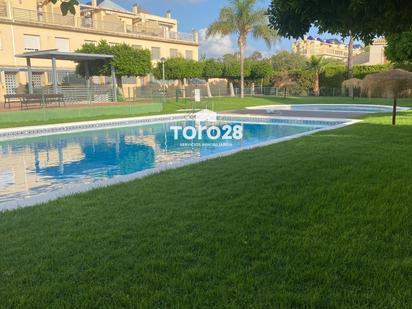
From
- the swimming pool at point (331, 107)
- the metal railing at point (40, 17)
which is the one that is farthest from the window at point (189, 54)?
the swimming pool at point (331, 107)

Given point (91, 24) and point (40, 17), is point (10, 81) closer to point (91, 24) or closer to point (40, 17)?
point (40, 17)

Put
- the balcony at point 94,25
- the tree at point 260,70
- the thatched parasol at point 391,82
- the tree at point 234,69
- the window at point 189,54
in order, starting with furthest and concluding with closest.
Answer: the window at point 189,54, the tree at point 260,70, the tree at point 234,69, the balcony at point 94,25, the thatched parasol at point 391,82

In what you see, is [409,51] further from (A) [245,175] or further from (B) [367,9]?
(B) [367,9]

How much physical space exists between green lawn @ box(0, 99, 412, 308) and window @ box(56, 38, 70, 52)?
34.5 meters

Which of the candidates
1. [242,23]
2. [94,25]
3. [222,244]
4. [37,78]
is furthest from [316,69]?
[222,244]

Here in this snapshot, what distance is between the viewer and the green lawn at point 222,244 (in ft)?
9.53

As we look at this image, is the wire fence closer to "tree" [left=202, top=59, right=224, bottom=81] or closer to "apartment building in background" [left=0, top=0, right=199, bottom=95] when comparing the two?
"tree" [left=202, top=59, right=224, bottom=81]

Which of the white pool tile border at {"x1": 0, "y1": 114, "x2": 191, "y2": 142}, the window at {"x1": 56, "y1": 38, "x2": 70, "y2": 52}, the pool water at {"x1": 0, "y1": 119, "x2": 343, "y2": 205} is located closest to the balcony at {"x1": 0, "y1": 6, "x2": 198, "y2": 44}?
the window at {"x1": 56, "y1": 38, "x2": 70, "y2": 52}

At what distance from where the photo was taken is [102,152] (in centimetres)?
1297

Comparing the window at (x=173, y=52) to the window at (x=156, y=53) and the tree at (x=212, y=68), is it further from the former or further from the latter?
the tree at (x=212, y=68)

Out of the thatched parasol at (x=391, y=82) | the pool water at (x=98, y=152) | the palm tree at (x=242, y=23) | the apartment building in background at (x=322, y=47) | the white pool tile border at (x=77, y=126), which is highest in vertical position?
the apartment building in background at (x=322, y=47)

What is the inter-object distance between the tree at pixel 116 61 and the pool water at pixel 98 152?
12458 mm

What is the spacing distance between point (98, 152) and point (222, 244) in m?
9.94

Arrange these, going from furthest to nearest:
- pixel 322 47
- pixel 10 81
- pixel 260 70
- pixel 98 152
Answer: pixel 322 47, pixel 260 70, pixel 10 81, pixel 98 152
